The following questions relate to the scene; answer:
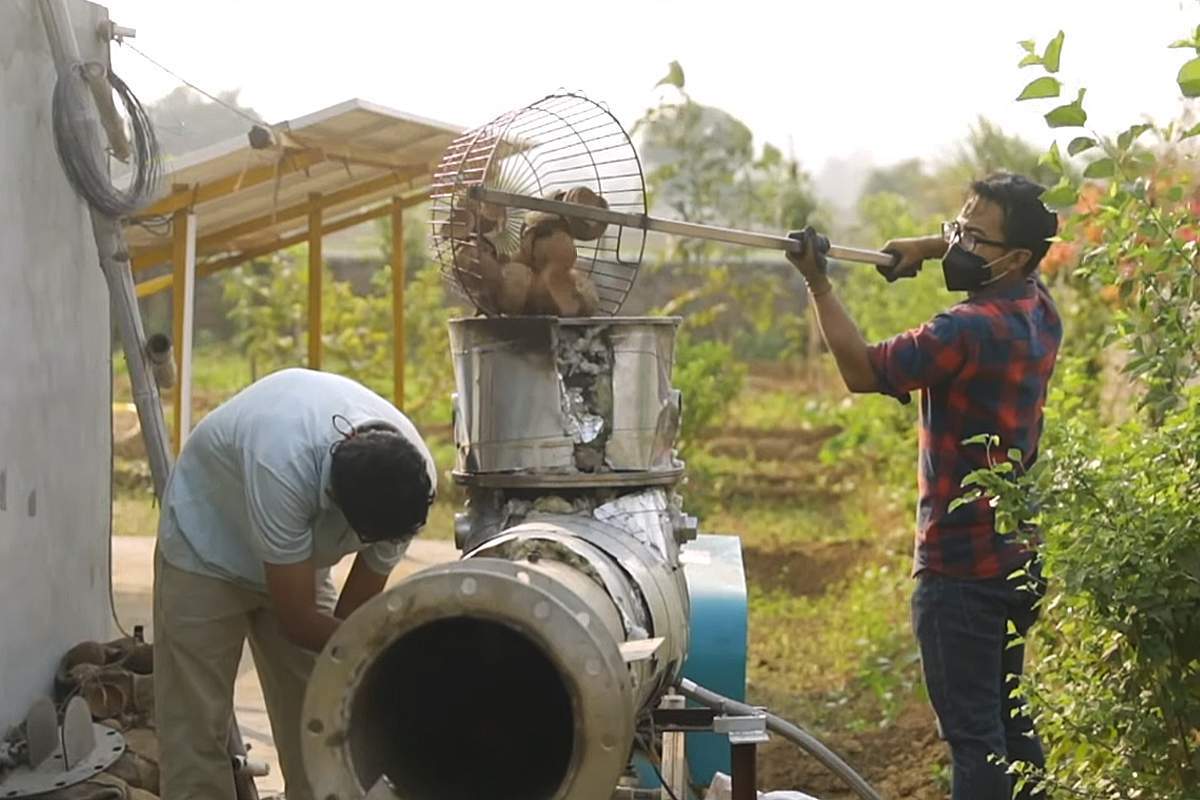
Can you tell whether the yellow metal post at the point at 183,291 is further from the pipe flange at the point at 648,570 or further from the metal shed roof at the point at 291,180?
the pipe flange at the point at 648,570

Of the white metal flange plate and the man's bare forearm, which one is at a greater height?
the man's bare forearm

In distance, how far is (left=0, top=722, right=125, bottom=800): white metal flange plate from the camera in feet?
16.1

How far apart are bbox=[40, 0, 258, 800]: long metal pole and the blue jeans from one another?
2.29 m

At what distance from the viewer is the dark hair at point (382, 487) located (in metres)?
3.90

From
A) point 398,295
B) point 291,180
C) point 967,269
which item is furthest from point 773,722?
point 398,295

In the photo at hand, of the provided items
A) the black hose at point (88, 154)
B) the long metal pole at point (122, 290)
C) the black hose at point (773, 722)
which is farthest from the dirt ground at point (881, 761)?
the black hose at point (88, 154)

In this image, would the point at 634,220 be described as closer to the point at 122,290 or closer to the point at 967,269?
the point at 967,269

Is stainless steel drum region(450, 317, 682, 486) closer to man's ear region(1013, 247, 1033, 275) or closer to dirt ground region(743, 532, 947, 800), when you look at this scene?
man's ear region(1013, 247, 1033, 275)

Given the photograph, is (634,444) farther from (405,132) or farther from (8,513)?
(405,132)

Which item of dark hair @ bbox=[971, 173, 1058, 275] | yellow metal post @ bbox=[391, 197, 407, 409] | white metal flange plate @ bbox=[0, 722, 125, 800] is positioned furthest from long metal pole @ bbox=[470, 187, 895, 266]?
yellow metal post @ bbox=[391, 197, 407, 409]

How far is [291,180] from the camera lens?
28.9ft

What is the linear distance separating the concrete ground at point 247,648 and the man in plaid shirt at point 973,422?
1735 mm

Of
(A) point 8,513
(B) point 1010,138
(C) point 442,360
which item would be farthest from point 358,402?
(B) point 1010,138

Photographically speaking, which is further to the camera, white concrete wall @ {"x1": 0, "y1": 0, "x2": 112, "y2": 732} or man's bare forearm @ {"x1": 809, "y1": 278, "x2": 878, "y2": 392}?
white concrete wall @ {"x1": 0, "y1": 0, "x2": 112, "y2": 732}
